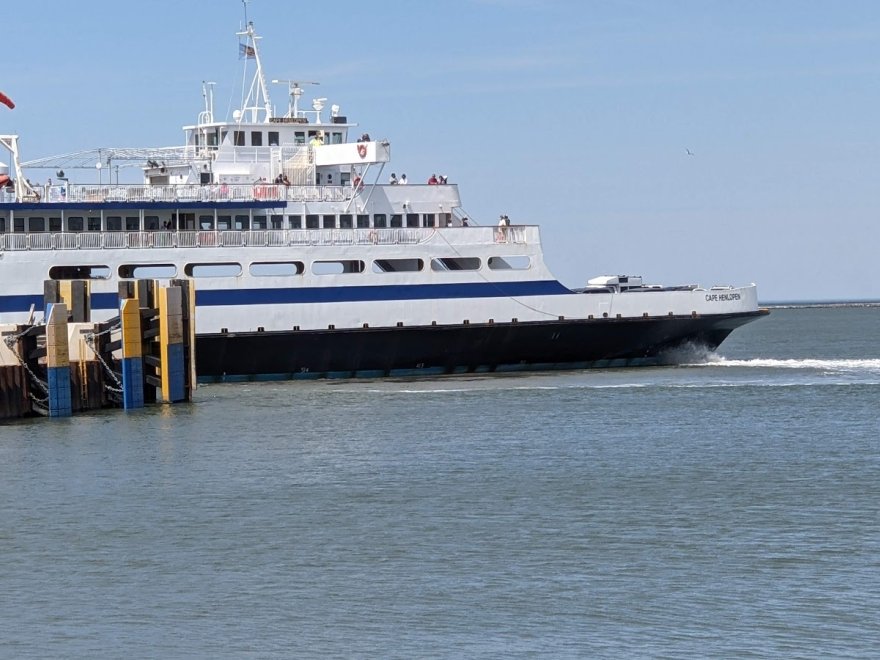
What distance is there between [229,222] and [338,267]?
2.98 metres

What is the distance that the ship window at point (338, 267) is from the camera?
3684 centimetres

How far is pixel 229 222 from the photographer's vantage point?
37625mm

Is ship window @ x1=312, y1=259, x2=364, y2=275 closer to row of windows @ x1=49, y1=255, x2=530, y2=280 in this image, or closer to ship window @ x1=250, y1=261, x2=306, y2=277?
row of windows @ x1=49, y1=255, x2=530, y2=280

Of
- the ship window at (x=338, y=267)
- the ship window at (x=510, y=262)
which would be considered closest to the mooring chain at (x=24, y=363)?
the ship window at (x=338, y=267)

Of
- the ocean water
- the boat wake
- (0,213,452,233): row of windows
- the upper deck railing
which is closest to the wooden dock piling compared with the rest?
the ocean water

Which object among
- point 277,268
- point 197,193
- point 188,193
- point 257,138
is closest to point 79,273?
point 188,193

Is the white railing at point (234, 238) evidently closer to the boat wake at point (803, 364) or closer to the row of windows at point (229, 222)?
the row of windows at point (229, 222)

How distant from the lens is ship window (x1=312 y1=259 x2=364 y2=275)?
36.8 metres

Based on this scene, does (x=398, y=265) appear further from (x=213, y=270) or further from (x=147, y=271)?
(x=147, y=271)

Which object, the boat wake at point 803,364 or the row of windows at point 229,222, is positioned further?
the boat wake at point 803,364

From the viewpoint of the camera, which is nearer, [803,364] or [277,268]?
[277,268]

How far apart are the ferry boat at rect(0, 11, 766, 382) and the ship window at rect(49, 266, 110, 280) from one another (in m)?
0.04

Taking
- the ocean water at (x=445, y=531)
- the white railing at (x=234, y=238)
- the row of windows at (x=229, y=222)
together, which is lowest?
the ocean water at (x=445, y=531)

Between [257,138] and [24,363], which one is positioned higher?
[257,138]
